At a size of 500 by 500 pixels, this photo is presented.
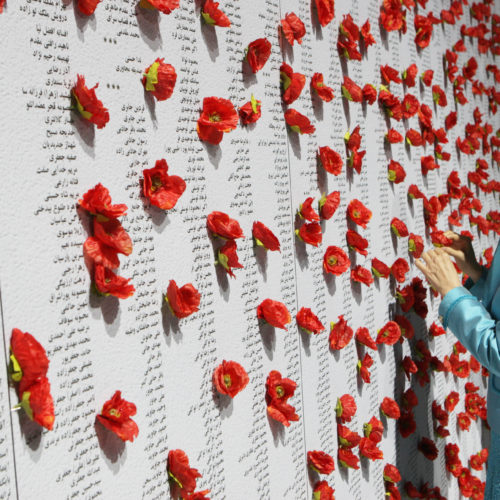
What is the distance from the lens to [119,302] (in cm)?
75

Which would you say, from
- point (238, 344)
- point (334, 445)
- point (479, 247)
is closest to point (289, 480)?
point (334, 445)

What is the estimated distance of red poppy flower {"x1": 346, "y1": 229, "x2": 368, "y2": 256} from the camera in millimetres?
1339

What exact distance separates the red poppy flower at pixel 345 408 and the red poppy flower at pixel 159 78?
799 millimetres

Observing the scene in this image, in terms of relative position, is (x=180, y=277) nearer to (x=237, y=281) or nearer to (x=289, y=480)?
(x=237, y=281)

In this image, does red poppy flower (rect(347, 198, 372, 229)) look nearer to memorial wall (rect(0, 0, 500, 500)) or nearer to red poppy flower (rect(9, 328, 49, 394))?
memorial wall (rect(0, 0, 500, 500))

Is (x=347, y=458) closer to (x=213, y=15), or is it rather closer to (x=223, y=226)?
(x=223, y=226)

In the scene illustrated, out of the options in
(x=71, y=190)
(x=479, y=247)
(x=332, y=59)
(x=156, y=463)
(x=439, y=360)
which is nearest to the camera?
(x=71, y=190)

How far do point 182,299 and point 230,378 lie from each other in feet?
0.57

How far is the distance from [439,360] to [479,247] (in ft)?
1.78

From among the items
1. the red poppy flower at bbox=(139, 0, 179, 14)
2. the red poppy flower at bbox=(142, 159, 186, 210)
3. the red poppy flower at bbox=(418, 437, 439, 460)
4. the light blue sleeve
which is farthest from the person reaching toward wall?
the red poppy flower at bbox=(139, 0, 179, 14)

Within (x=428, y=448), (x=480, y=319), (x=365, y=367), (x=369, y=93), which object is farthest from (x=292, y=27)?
(x=428, y=448)

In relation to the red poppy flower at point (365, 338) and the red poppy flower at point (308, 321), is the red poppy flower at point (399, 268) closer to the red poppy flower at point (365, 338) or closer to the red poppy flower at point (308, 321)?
the red poppy flower at point (365, 338)

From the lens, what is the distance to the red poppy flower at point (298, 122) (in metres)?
1.11

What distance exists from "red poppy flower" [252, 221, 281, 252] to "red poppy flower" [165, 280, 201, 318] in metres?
0.22
